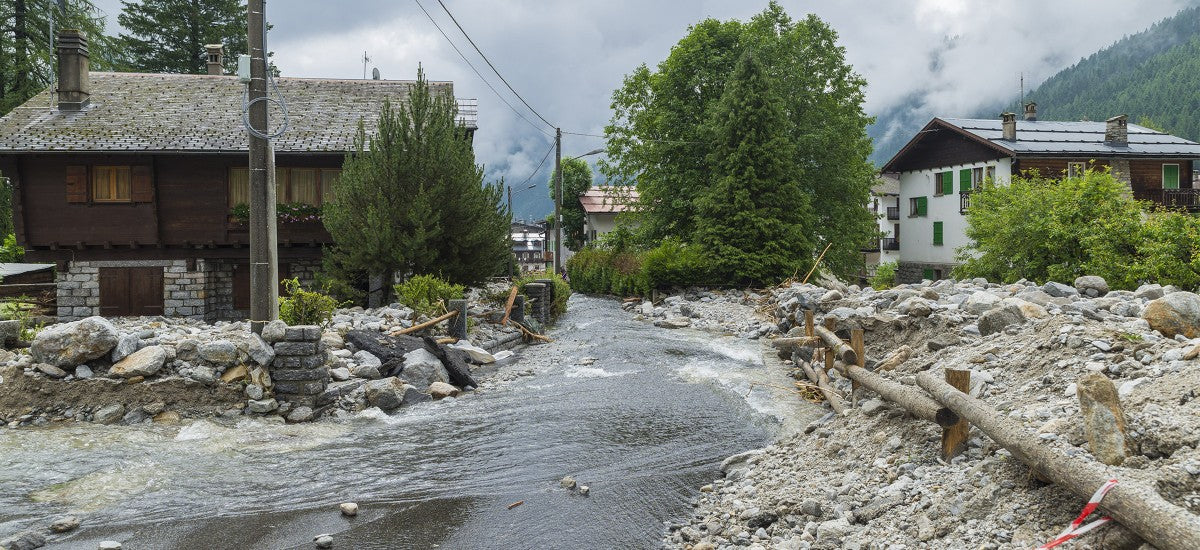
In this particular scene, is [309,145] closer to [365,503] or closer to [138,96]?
[138,96]

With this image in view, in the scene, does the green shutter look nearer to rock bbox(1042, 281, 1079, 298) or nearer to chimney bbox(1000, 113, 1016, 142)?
chimney bbox(1000, 113, 1016, 142)

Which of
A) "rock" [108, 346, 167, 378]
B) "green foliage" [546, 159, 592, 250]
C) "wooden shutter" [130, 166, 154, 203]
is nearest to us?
"rock" [108, 346, 167, 378]

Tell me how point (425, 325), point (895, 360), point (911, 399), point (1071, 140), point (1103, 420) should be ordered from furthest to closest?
point (1071, 140) < point (425, 325) < point (895, 360) < point (911, 399) < point (1103, 420)

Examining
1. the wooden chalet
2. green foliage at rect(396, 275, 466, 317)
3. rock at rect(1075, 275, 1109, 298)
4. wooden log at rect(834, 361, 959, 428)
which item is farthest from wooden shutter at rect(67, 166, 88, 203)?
rock at rect(1075, 275, 1109, 298)

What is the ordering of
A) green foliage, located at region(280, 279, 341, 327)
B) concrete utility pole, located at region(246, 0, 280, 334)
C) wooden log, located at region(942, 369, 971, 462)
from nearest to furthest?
wooden log, located at region(942, 369, 971, 462), concrete utility pole, located at region(246, 0, 280, 334), green foliage, located at region(280, 279, 341, 327)

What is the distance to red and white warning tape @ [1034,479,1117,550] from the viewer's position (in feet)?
13.6

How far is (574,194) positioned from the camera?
54.7m

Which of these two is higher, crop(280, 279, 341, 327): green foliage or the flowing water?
crop(280, 279, 341, 327): green foliage

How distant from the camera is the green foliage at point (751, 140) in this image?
2695 cm

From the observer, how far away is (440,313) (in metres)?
15.2

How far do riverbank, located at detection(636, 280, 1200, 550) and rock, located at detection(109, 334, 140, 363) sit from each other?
24.0ft

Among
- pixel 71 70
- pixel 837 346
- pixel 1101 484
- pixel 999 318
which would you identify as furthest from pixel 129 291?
pixel 1101 484

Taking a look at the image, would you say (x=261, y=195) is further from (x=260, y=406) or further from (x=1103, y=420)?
(x=1103, y=420)

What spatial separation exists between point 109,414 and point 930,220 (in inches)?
1621
